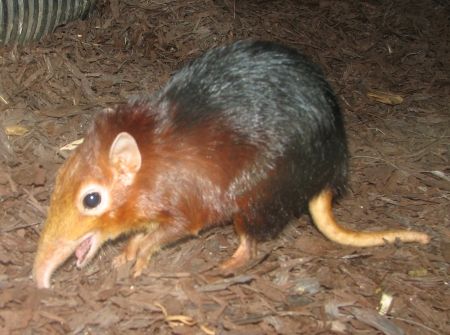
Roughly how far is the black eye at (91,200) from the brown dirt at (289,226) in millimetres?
508

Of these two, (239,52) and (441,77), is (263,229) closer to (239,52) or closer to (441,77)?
(239,52)

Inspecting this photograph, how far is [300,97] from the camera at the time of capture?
3.72 metres

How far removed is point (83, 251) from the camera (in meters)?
3.57

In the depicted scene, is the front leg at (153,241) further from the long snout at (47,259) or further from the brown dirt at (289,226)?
the long snout at (47,259)

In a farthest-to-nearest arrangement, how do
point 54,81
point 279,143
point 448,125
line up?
point 448,125, point 54,81, point 279,143

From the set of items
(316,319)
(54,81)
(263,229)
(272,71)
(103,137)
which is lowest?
(316,319)

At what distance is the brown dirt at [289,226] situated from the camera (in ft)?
11.1

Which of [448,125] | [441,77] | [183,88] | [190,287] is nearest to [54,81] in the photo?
[183,88]

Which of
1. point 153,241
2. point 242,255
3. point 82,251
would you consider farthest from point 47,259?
point 242,255

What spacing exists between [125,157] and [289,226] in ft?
4.78

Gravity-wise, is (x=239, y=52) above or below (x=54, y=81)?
above

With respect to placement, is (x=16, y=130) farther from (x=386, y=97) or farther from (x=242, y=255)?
(x=386, y=97)

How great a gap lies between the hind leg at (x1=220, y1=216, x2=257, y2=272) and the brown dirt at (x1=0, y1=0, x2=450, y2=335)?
0.32 feet

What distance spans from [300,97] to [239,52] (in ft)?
1.72
